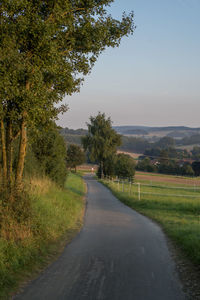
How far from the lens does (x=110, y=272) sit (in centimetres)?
623

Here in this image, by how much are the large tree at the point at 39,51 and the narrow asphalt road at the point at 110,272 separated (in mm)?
2964

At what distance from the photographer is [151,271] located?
633cm

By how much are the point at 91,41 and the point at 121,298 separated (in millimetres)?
8562

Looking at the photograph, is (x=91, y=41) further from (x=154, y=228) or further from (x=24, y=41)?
(x=154, y=228)

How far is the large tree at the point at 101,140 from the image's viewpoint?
6116cm

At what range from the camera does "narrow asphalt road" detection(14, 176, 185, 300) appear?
5.04 metres

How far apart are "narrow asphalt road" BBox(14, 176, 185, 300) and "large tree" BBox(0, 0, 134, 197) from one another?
9.73ft

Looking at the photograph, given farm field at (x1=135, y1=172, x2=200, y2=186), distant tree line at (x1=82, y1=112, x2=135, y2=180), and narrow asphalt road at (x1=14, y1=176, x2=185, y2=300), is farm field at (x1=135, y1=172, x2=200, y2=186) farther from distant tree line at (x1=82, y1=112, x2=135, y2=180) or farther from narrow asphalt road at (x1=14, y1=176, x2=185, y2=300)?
narrow asphalt road at (x1=14, y1=176, x2=185, y2=300)

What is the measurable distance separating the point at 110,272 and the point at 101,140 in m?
55.0

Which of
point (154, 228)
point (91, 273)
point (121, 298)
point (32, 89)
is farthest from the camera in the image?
point (154, 228)

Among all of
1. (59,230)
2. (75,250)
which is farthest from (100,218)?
(75,250)

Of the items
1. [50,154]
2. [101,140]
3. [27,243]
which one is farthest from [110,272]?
[101,140]

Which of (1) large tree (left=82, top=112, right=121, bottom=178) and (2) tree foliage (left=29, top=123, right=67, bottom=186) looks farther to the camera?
(1) large tree (left=82, top=112, right=121, bottom=178)

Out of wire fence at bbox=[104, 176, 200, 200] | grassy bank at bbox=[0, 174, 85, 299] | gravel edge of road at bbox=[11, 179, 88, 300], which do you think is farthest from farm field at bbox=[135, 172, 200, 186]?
grassy bank at bbox=[0, 174, 85, 299]
